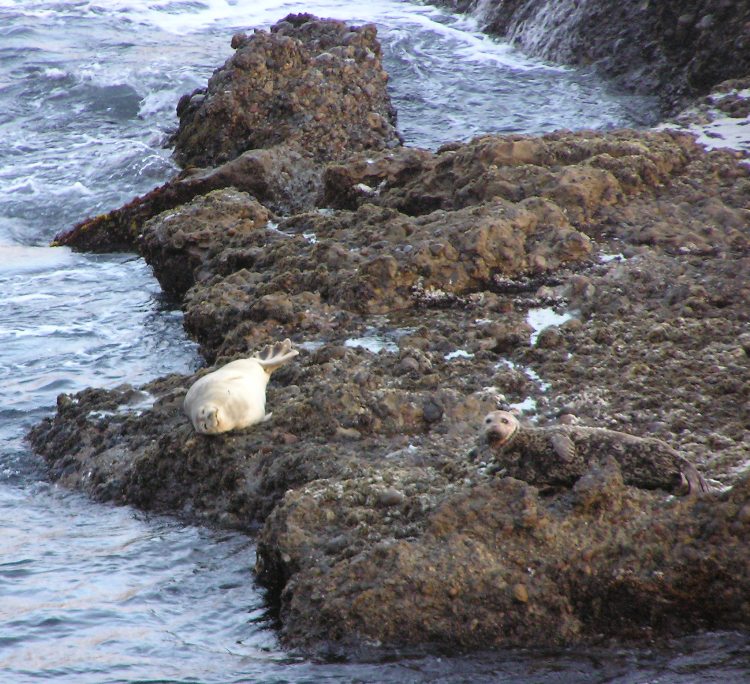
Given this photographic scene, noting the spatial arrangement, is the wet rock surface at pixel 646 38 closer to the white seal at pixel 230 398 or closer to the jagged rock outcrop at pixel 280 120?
the jagged rock outcrop at pixel 280 120

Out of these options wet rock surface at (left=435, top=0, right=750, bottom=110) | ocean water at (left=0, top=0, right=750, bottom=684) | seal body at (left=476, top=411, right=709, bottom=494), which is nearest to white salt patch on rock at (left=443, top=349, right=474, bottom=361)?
seal body at (left=476, top=411, right=709, bottom=494)

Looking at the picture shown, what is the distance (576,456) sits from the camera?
4977 mm

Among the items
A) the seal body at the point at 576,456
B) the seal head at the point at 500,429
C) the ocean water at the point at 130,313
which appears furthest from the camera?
the seal head at the point at 500,429

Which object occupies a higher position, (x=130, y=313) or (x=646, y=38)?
(x=646, y=38)

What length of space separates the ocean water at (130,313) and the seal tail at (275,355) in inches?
44.3

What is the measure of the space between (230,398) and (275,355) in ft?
2.50

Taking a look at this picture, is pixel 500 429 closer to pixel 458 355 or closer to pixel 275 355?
pixel 458 355

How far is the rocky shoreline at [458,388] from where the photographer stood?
456 cm

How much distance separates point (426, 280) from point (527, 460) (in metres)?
2.47

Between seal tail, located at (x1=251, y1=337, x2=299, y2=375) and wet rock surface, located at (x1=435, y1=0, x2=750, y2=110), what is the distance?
7101mm

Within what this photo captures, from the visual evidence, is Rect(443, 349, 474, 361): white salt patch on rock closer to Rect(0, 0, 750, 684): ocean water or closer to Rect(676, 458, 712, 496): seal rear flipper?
Rect(0, 0, 750, 684): ocean water

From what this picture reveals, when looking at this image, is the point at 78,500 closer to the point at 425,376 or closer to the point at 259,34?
the point at 425,376

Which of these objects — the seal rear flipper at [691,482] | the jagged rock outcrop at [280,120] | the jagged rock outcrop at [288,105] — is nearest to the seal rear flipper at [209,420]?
the seal rear flipper at [691,482]

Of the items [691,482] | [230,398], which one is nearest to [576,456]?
[691,482]
